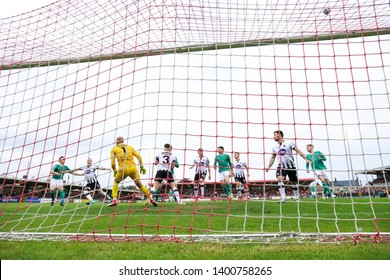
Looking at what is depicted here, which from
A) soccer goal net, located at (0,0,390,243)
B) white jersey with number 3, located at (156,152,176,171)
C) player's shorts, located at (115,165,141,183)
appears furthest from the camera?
white jersey with number 3, located at (156,152,176,171)

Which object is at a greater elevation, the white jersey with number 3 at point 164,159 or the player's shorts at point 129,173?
the white jersey with number 3 at point 164,159

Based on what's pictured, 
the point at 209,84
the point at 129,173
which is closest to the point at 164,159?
the point at 129,173

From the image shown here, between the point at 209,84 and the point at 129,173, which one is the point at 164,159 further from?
the point at 209,84

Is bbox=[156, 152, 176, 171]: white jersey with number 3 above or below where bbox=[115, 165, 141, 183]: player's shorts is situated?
above

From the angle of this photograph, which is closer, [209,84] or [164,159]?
[209,84]

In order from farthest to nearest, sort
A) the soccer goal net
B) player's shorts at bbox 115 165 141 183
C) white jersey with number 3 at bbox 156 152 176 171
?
white jersey with number 3 at bbox 156 152 176 171
player's shorts at bbox 115 165 141 183
the soccer goal net

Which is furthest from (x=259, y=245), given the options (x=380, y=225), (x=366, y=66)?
(x=366, y=66)

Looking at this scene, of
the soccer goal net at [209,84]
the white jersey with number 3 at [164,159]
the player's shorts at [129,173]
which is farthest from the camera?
the white jersey with number 3 at [164,159]

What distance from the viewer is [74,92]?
6.14 m

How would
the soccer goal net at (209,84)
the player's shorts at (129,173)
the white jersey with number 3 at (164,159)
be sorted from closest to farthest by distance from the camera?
the soccer goal net at (209,84) → the player's shorts at (129,173) → the white jersey with number 3 at (164,159)

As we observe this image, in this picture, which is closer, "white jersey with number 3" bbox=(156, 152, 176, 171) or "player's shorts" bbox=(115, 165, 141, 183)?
"player's shorts" bbox=(115, 165, 141, 183)

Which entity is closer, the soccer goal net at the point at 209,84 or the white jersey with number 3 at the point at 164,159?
the soccer goal net at the point at 209,84

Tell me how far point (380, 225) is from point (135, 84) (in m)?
4.72
